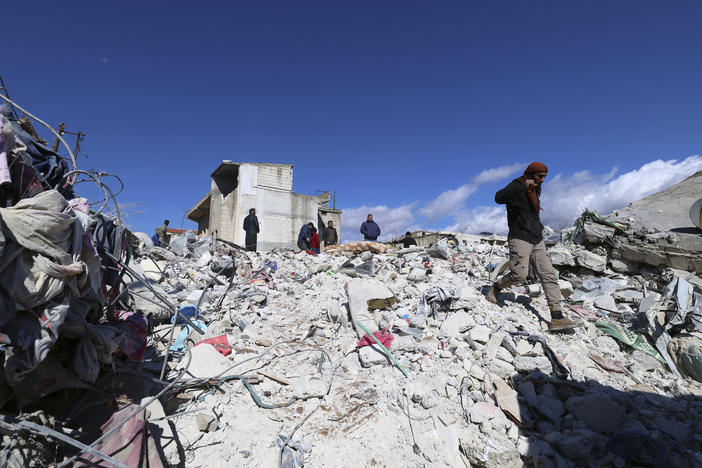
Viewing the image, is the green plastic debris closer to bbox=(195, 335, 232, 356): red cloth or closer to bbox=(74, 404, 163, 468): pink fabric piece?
bbox=(195, 335, 232, 356): red cloth

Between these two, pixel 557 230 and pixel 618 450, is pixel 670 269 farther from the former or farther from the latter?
pixel 618 450

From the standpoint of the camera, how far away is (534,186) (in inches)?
138

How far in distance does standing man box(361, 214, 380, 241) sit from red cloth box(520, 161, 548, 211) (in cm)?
640

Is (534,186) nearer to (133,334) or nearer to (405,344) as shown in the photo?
(405,344)

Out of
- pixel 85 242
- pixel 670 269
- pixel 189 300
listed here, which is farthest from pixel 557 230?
pixel 85 242

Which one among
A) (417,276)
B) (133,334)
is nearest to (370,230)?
(417,276)

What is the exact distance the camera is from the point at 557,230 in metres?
6.82

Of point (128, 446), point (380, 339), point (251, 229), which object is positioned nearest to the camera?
point (128, 446)

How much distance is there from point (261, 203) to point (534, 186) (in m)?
11.7

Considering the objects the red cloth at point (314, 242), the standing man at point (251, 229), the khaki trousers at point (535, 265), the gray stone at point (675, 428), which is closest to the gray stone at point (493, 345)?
the khaki trousers at point (535, 265)

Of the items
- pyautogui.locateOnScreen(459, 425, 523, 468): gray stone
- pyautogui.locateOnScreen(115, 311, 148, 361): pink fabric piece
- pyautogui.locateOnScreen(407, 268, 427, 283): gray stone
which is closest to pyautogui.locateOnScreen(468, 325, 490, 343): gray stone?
pyautogui.locateOnScreen(459, 425, 523, 468): gray stone

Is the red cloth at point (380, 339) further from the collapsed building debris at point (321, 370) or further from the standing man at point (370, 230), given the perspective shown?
the standing man at point (370, 230)

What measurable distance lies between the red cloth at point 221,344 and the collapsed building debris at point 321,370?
0.07 feet

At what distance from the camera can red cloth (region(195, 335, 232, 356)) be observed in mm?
3214
